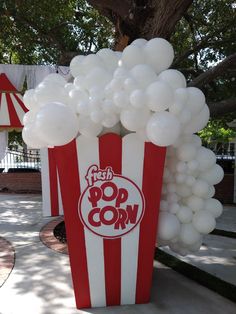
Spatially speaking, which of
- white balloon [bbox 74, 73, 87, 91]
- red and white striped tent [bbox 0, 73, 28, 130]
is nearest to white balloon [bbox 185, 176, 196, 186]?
→ white balloon [bbox 74, 73, 87, 91]

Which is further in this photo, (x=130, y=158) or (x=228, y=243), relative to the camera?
(x=228, y=243)

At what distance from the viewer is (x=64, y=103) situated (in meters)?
3.46

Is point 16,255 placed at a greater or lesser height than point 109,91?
lesser

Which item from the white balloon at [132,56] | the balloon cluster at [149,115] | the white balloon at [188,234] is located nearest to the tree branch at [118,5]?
the balloon cluster at [149,115]

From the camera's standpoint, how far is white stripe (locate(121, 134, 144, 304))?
3520 millimetres

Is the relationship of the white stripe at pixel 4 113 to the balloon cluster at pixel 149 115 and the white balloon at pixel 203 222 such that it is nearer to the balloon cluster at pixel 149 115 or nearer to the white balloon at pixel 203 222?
the balloon cluster at pixel 149 115

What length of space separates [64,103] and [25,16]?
6.09 m

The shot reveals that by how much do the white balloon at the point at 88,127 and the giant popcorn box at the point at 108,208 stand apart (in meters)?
0.12

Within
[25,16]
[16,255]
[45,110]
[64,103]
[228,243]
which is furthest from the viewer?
[25,16]

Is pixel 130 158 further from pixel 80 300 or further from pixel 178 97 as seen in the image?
pixel 80 300

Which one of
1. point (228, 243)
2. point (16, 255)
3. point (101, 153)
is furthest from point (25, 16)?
point (228, 243)

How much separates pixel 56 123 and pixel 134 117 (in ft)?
2.35

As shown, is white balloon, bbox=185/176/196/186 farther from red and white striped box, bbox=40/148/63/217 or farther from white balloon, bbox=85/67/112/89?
red and white striped box, bbox=40/148/63/217

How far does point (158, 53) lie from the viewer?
11.3ft
